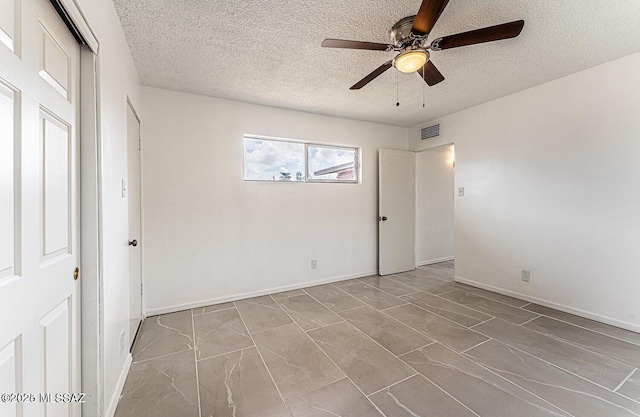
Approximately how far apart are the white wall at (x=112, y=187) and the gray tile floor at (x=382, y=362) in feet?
1.17

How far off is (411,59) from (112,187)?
220 centimetres

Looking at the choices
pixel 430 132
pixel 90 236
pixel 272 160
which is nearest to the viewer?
pixel 90 236

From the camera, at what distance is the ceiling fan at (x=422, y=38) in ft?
4.90

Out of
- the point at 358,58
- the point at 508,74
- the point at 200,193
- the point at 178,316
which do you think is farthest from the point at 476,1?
the point at 178,316

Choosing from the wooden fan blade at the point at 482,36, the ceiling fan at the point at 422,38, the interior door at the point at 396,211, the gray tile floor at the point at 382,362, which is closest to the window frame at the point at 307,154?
the interior door at the point at 396,211

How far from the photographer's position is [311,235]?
3793 millimetres

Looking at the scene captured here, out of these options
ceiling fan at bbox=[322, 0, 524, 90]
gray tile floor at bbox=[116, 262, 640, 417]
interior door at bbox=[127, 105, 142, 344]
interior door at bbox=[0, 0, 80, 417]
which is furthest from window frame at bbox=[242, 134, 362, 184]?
interior door at bbox=[0, 0, 80, 417]

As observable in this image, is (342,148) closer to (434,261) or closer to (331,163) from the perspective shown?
(331,163)

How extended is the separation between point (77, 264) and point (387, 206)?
153 inches

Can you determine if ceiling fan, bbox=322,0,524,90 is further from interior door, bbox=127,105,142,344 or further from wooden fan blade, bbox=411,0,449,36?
interior door, bbox=127,105,142,344

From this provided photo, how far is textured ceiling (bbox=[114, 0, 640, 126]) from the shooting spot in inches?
69.6

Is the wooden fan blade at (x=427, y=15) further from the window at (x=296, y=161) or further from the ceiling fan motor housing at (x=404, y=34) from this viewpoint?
the window at (x=296, y=161)

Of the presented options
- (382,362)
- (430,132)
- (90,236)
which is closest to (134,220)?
(90,236)

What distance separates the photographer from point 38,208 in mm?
952
